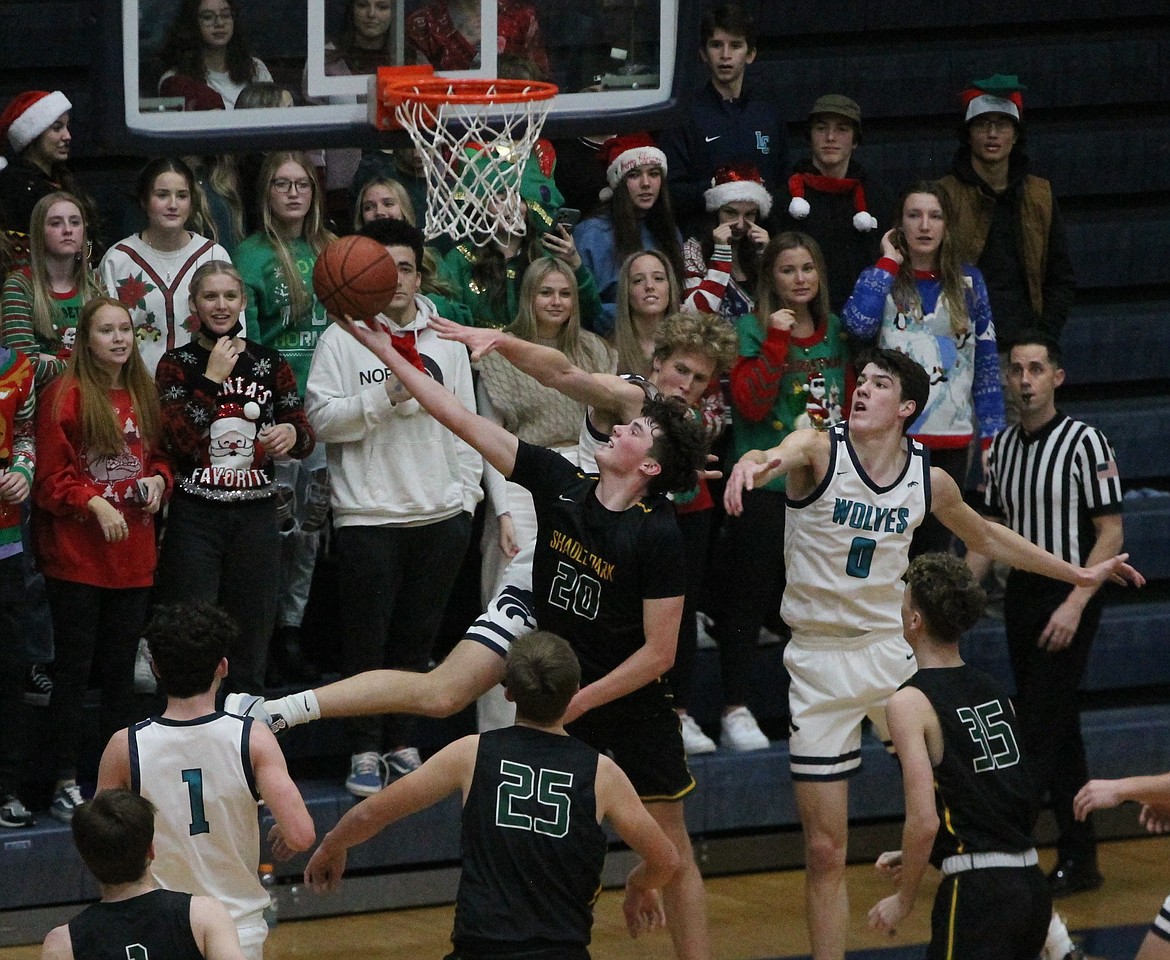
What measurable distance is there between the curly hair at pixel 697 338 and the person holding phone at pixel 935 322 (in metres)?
1.48

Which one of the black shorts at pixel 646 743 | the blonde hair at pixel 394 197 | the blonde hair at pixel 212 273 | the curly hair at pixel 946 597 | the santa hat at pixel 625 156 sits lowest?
the black shorts at pixel 646 743

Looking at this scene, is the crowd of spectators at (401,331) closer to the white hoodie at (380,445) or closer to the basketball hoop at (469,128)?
the white hoodie at (380,445)

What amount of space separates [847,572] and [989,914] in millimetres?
1374

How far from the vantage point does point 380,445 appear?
7.00 metres

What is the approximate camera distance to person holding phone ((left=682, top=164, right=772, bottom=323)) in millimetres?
7734

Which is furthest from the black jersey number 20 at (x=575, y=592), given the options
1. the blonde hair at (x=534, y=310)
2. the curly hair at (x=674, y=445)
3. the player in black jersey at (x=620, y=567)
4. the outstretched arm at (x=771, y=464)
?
the blonde hair at (x=534, y=310)

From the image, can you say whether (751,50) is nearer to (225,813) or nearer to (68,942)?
(225,813)

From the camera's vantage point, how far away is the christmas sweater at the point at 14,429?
6469mm

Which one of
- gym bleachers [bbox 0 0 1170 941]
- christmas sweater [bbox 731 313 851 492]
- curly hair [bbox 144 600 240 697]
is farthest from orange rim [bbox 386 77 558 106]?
curly hair [bbox 144 600 240 697]

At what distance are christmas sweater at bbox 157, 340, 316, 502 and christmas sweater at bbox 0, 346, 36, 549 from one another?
45 centimetres

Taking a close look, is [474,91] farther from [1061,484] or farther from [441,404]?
[1061,484]

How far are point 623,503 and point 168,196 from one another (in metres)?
2.47

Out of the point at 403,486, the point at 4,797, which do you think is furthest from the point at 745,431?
the point at 4,797

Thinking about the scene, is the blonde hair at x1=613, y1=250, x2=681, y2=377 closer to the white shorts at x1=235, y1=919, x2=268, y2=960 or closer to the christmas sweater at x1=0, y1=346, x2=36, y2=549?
the christmas sweater at x1=0, y1=346, x2=36, y2=549
